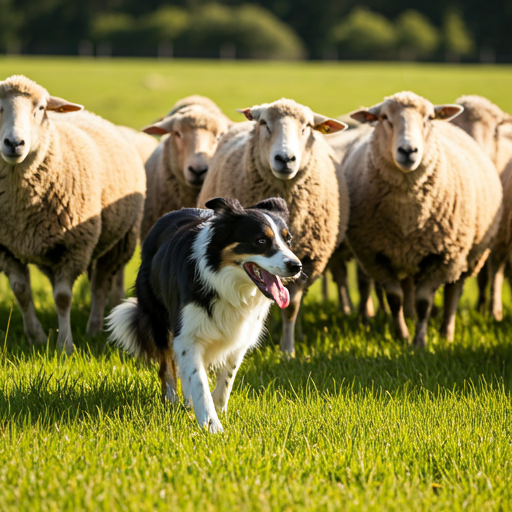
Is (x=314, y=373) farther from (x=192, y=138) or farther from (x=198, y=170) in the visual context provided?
(x=192, y=138)

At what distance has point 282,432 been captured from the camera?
3.66m

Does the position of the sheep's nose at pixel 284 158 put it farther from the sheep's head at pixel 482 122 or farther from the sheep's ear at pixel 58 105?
the sheep's head at pixel 482 122

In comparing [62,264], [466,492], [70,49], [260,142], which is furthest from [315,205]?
[70,49]

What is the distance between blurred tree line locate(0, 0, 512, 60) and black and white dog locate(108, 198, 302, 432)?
58.0m

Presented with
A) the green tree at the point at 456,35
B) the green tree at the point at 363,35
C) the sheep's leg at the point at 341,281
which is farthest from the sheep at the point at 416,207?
the green tree at the point at 456,35

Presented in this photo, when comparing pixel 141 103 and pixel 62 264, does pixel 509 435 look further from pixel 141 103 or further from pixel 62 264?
pixel 141 103

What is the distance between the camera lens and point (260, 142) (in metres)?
6.05

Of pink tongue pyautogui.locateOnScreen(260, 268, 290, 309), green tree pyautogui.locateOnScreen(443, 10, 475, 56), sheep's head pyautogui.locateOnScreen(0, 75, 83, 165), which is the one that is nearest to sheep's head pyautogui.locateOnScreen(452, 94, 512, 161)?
sheep's head pyautogui.locateOnScreen(0, 75, 83, 165)

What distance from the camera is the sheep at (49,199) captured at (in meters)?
5.44

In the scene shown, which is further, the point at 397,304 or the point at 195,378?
the point at 397,304

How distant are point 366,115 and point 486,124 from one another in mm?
2241

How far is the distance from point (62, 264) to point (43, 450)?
109 inches

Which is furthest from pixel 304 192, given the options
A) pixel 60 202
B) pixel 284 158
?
pixel 60 202

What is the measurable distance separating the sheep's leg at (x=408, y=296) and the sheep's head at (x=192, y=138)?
2.23 meters
